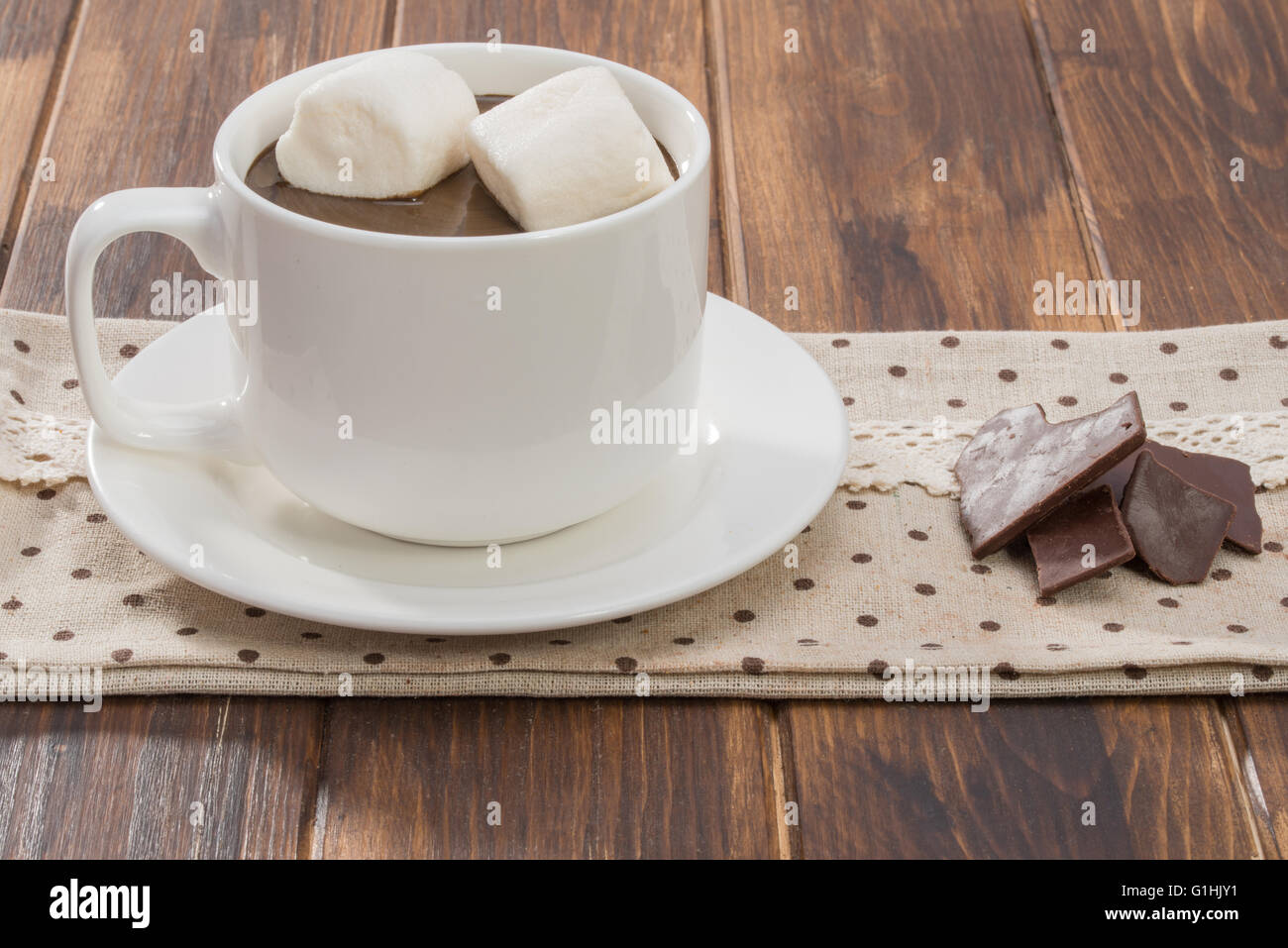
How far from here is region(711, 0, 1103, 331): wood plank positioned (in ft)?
3.80

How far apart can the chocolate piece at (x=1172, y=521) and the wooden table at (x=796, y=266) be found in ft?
0.36

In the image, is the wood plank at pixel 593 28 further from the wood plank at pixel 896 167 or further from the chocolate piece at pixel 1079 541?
the chocolate piece at pixel 1079 541

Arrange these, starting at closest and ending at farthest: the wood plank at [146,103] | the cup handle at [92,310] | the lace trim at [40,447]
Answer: the cup handle at [92,310], the lace trim at [40,447], the wood plank at [146,103]

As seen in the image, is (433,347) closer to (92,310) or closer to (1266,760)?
(92,310)

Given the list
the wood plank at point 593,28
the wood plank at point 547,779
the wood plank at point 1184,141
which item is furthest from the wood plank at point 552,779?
the wood plank at point 593,28

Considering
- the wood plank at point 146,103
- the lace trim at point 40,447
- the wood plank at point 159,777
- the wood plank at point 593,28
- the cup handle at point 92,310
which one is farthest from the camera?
the wood plank at point 593,28

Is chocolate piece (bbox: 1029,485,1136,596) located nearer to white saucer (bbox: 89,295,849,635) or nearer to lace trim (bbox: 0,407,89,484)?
white saucer (bbox: 89,295,849,635)

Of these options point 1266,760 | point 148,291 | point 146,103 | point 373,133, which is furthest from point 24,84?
point 1266,760

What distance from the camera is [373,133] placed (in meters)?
0.74

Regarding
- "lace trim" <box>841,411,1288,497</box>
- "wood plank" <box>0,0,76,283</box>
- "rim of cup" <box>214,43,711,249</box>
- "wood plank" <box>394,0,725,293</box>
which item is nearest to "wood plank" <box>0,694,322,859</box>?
"rim of cup" <box>214,43,711,249</box>

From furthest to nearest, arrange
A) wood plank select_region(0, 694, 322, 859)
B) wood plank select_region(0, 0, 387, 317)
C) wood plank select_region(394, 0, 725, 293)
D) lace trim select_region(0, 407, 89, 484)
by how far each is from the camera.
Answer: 1. wood plank select_region(394, 0, 725, 293)
2. wood plank select_region(0, 0, 387, 317)
3. lace trim select_region(0, 407, 89, 484)
4. wood plank select_region(0, 694, 322, 859)

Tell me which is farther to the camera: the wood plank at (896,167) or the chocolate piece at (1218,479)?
the wood plank at (896,167)

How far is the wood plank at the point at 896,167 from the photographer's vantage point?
1.16 metres
